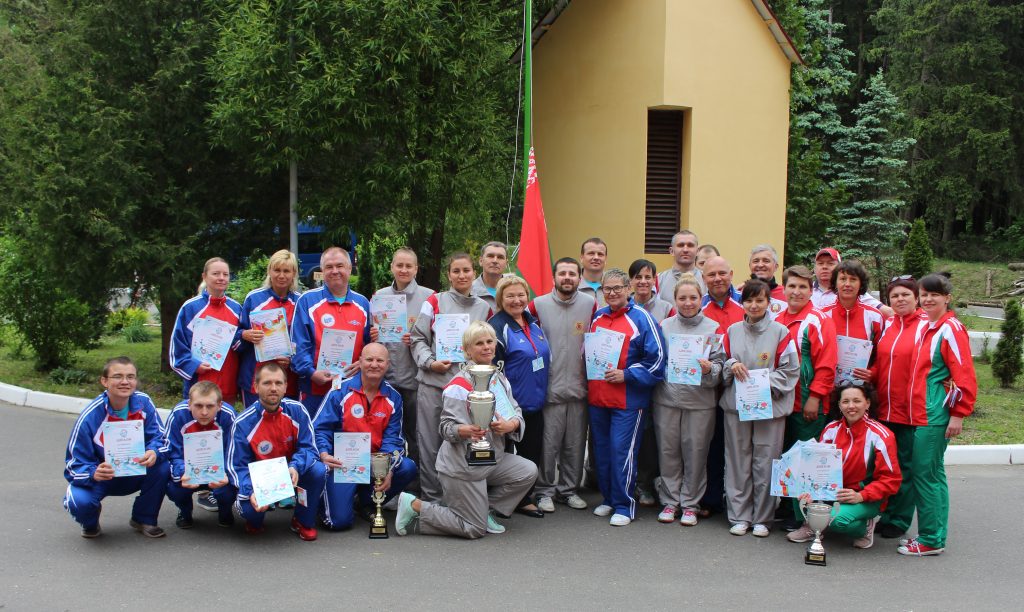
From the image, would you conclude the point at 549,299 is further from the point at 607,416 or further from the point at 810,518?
the point at 810,518

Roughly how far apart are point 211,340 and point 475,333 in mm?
2160

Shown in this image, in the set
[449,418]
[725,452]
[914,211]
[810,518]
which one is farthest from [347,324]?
[914,211]

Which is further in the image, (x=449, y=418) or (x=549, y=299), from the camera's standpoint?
(x=549, y=299)

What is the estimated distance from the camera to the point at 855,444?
6.33 meters

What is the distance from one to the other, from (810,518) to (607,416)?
1805 millimetres

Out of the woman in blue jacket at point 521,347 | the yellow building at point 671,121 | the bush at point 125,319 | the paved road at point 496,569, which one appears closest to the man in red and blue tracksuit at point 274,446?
the paved road at point 496,569

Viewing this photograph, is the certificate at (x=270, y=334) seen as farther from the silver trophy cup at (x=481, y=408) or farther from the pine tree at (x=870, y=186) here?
the pine tree at (x=870, y=186)

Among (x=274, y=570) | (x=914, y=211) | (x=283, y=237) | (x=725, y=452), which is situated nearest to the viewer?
(x=274, y=570)

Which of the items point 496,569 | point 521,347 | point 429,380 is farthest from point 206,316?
point 496,569

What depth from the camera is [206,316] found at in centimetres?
691

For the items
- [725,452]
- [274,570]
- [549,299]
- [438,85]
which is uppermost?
[438,85]

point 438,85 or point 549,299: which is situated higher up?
point 438,85

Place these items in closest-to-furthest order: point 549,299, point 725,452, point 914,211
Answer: point 725,452
point 549,299
point 914,211

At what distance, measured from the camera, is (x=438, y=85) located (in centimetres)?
1068
